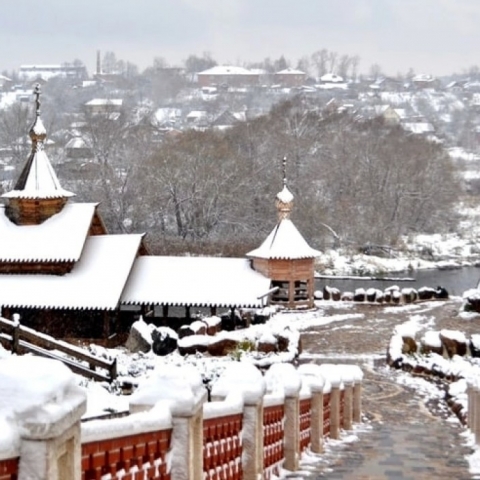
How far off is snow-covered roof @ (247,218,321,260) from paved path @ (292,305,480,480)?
7024 millimetres

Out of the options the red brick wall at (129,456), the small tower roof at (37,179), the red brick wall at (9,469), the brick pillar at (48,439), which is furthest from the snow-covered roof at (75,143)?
the red brick wall at (9,469)

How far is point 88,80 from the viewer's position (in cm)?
19800

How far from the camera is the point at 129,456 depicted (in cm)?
496

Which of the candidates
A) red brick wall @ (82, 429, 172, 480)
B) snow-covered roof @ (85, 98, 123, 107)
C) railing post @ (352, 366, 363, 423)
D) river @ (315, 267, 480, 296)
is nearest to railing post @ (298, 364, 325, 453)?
railing post @ (352, 366, 363, 423)

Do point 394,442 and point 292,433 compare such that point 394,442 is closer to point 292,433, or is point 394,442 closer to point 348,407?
point 348,407

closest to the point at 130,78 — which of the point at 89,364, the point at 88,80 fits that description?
the point at 88,80

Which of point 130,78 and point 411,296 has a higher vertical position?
point 130,78

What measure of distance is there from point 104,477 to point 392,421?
38.9ft

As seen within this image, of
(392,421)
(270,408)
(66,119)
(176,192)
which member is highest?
(66,119)

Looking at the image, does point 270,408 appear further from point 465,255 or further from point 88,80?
point 88,80

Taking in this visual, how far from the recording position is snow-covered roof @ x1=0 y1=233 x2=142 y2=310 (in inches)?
1098

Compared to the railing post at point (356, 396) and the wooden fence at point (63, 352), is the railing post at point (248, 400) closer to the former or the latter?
the railing post at point (356, 396)

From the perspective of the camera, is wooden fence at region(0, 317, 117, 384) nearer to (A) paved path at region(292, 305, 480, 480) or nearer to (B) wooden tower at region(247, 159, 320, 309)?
(A) paved path at region(292, 305, 480, 480)

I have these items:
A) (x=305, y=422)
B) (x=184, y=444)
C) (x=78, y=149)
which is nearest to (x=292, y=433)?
(x=305, y=422)
